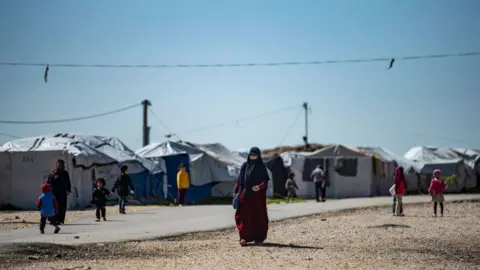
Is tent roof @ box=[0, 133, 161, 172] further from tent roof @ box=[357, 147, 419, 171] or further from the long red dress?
tent roof @ box=[357, 147, 419, 171]

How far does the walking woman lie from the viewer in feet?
48.1

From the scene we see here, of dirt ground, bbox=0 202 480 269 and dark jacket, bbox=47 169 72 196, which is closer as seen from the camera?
dirt ground, bbox=0 202 480 269

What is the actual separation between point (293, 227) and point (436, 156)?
37.1 meters

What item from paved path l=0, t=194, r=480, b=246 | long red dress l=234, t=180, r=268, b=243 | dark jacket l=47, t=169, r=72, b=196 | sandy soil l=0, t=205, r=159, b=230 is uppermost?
dark jacket l=47, t=169, r=72, b=196

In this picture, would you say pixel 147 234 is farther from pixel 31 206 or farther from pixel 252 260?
pixel 31 206

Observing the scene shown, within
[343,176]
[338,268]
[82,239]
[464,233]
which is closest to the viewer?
[338,268]

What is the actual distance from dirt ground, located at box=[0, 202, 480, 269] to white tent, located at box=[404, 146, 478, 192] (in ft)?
109

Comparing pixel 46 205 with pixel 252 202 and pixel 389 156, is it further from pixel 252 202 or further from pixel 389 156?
pixel 389 156

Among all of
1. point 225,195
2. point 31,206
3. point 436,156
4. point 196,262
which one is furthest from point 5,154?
point 436,156

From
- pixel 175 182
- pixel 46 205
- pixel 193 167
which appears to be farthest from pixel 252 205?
pixel 193 167

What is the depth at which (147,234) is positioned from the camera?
17391mm

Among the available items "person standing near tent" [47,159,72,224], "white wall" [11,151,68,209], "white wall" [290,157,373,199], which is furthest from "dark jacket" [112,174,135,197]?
"white wall" [290,157,373,199]

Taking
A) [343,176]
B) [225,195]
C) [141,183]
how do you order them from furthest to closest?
[343,176] → [225,195] → [141,183]

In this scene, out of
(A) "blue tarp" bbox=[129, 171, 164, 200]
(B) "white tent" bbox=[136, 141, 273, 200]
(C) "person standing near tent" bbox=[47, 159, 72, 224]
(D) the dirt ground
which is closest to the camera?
(D) the dirt ground
